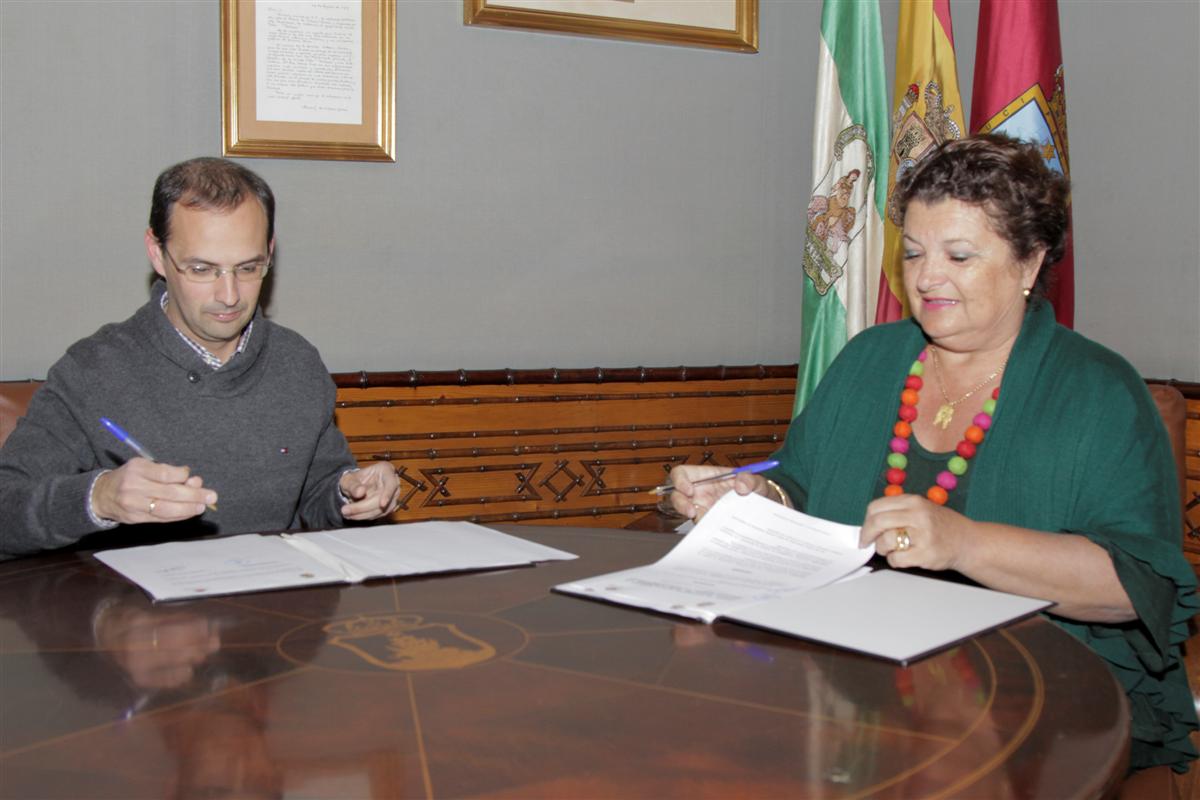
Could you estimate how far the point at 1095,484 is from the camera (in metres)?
1.84

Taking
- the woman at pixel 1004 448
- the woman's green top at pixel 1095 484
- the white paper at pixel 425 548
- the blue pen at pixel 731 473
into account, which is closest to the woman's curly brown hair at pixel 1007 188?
the woman at pixel 1004 448

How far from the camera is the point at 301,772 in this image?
3.26 feet

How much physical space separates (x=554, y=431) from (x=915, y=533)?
6.42ft

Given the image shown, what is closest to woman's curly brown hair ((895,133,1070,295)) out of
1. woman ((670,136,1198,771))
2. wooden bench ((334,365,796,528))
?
woman ((670,136,1198,771))

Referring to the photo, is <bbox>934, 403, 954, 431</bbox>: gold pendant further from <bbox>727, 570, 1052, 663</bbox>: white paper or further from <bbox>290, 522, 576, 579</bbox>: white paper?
<bbox>290, 522, 576, 579</bbox>: white paper

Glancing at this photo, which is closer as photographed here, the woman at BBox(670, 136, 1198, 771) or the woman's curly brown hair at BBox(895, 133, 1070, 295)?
the woman at BBox(670, 136, 1198, 771)

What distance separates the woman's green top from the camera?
5.70ft

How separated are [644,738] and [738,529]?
753 millimetres

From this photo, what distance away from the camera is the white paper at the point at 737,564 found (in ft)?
4.98

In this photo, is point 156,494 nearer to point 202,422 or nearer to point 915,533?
point 202,422

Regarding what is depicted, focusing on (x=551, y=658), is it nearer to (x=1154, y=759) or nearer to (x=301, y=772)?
(x=301, y=772)

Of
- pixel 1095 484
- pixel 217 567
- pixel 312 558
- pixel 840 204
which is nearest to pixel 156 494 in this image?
pixel 217 567

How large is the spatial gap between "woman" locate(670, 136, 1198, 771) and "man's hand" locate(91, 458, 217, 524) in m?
0.78

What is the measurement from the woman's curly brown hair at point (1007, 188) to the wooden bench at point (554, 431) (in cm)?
157
